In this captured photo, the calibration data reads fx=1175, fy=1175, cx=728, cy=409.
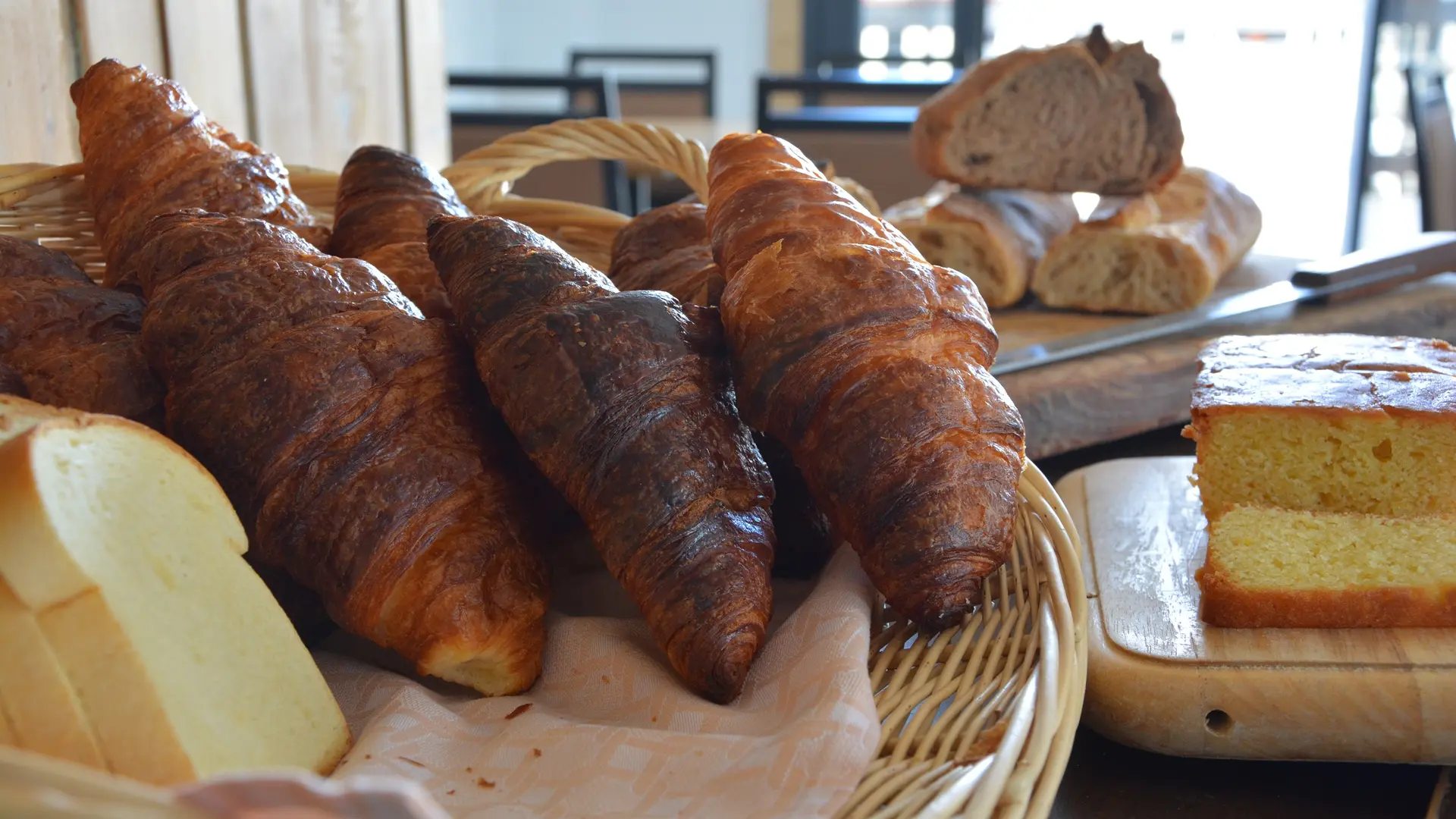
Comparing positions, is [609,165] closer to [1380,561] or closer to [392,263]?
[392,263]

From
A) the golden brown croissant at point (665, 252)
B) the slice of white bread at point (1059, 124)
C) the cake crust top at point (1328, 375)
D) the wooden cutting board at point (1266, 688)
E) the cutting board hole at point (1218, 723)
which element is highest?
the slice of white bread at point (1059, 124)

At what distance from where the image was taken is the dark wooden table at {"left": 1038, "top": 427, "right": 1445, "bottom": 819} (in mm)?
707

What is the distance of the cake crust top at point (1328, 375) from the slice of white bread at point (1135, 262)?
2.27 ft

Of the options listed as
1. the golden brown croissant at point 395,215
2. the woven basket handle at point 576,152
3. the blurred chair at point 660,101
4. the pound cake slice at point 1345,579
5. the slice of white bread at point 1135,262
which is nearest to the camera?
the pound cake slice at point 1345,579

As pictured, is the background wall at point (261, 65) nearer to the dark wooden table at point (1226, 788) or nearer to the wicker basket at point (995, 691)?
the wicker basket at point (995, 691)

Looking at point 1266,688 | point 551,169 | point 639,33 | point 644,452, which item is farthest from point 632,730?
point 639,33

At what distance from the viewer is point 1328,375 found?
3.00ft

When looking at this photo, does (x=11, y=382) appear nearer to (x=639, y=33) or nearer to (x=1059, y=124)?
(x=1059, y=124)

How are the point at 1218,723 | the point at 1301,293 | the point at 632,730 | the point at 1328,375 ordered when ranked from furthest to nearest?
the point at 1301,293 → the point at 1328,375 → the point at 1218,723 → the point at 632,730

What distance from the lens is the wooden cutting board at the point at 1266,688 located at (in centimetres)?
75

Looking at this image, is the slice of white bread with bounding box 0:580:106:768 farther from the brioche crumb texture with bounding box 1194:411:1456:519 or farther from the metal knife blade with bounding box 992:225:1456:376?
the metal knife blade with bounding box 992:225:1456:376

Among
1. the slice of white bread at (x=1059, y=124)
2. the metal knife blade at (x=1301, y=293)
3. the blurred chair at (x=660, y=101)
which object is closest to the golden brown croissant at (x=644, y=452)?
the metal knife blade at (x=1301, y=293)

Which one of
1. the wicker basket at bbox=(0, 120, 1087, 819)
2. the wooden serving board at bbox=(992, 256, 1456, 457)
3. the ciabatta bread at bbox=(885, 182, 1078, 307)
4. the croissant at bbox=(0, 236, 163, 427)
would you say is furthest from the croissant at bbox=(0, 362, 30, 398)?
the ciabatta bread at bbox=(885, 182, 1078, 307)

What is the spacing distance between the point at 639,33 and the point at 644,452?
265 inches
